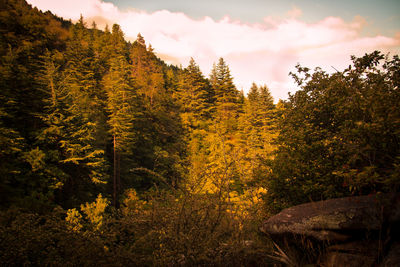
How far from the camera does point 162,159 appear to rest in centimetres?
2434

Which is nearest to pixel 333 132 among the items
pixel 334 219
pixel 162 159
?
pixel 334 219

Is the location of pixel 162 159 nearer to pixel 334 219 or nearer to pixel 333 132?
pixel 333 132

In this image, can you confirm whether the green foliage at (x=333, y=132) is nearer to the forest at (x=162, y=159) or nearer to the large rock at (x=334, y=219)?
the forest at (x=162, y=159)

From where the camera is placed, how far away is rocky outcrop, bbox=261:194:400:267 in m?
3.27

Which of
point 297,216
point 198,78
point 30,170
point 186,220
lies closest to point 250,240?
point 297,216

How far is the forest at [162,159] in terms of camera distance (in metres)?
3.61

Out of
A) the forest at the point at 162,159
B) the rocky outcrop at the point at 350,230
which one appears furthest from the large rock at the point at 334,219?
the forest at the point at 162,159

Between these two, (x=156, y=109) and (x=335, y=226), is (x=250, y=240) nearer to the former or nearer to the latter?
(x=335, y=226)

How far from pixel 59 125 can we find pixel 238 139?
17328mm

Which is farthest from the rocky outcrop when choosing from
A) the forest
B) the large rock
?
the forest

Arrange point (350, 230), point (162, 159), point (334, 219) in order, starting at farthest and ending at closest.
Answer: point (162, 159) < point (334, 219) < point (350, 230)

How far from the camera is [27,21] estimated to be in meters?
23.4

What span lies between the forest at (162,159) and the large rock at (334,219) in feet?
1.26

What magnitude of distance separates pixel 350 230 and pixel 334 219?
0.27m
